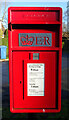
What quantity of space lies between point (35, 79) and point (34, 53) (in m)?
0.51

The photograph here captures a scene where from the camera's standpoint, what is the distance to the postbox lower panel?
153 inches

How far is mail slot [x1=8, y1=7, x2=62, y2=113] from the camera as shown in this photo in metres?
3.84

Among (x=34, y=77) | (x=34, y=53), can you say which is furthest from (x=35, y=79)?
(x=34, y=53)

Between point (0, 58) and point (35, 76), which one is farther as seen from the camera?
point (0, 58)

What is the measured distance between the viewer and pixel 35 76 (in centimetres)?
395

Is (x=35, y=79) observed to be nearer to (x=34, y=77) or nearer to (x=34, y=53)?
(x=34, y=77)

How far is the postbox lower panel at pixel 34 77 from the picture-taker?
12.8 feet

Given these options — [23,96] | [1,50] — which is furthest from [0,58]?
[23,96]

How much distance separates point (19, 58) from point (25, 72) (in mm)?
295

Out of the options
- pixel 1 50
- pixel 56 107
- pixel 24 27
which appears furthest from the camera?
pixel 1 50

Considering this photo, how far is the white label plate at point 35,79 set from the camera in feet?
12.8

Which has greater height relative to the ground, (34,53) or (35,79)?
(34,53)

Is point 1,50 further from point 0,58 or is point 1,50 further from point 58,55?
point 58,55

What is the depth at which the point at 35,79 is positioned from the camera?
3947mm
